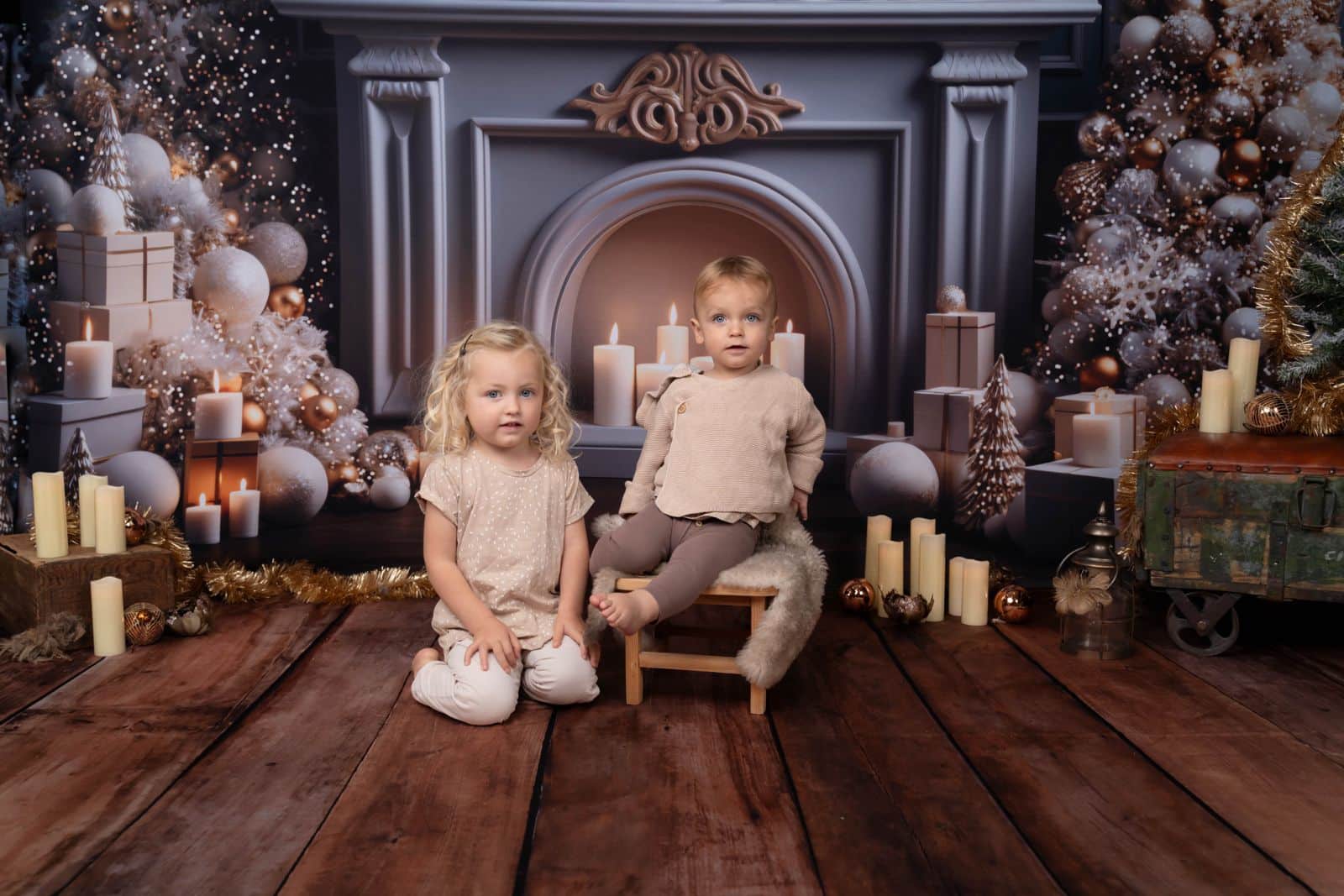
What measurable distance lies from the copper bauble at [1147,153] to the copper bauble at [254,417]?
8.92 ft

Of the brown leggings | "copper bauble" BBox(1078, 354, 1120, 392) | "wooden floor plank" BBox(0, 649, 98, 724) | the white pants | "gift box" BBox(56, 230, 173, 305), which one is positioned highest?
"gift box" BBox(56, 230, 173, 305)

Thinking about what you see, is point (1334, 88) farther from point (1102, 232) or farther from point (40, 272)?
point (40, 272)

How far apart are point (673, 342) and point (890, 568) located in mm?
976

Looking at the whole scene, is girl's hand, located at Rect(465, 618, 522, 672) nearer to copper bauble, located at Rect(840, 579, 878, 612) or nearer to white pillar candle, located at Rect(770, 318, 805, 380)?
copper bauble, located at Rect(840, 579, 878, 612)

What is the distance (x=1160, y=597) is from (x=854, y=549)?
36.2 inches

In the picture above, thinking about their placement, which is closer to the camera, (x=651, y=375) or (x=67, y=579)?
(x=67, y=579)

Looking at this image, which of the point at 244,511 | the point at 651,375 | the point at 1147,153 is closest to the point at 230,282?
the point at 244,511

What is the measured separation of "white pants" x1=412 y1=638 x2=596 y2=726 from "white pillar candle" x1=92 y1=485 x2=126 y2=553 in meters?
1.09

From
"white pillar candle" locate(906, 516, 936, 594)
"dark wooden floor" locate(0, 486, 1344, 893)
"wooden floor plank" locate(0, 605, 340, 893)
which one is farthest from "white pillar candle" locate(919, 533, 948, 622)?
"wooden floor plank" locate(0, 605, 340, 893)

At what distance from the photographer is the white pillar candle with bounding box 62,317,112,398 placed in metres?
3.49

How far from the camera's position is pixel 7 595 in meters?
3.29

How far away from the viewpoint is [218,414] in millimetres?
3592

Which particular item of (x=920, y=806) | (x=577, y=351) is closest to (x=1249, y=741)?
(x=920, y=806)

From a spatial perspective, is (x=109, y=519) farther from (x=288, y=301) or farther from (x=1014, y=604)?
(x=1014, y=604)
